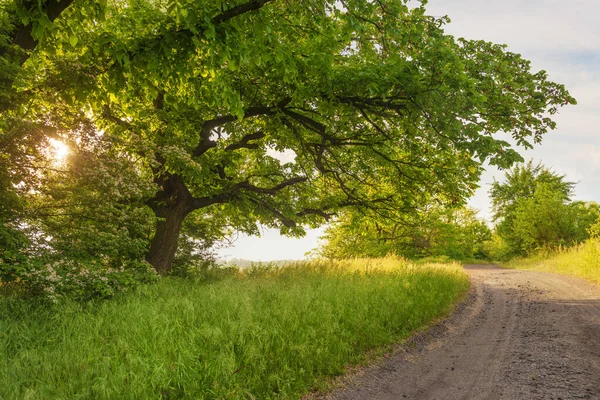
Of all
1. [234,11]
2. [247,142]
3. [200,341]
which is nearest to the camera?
[200,341]

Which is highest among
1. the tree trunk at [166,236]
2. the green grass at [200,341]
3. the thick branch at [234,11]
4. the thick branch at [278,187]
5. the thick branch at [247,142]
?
the thick branch at [247,142]

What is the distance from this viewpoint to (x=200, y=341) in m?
5.18

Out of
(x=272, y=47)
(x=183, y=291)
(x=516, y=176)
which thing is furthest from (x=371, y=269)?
(x=516, y=176)

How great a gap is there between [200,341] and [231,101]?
4326 mm

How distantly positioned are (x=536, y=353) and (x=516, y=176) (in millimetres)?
48575

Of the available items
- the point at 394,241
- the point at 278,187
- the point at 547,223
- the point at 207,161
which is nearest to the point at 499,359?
the point at 278,187

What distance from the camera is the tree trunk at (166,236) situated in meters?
12.6

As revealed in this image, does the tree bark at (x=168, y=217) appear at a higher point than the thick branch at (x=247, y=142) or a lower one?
lower

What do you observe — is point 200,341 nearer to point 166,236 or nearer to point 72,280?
point 72,280

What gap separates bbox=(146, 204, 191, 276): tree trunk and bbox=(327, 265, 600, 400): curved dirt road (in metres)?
9.15

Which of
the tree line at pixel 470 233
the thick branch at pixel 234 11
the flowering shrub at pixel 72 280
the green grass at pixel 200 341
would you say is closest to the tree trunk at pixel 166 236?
the flowering shrub at pixel 72 280

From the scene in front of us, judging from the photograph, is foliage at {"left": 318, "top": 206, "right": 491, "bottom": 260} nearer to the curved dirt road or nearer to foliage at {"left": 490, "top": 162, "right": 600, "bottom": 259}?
foliage at {"left": 490, "top": 162, "right": 600, "bottom": 259}

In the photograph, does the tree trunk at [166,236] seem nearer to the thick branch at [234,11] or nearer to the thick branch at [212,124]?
the thick branch at [212,124]

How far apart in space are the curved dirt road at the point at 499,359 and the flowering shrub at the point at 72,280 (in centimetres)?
601
